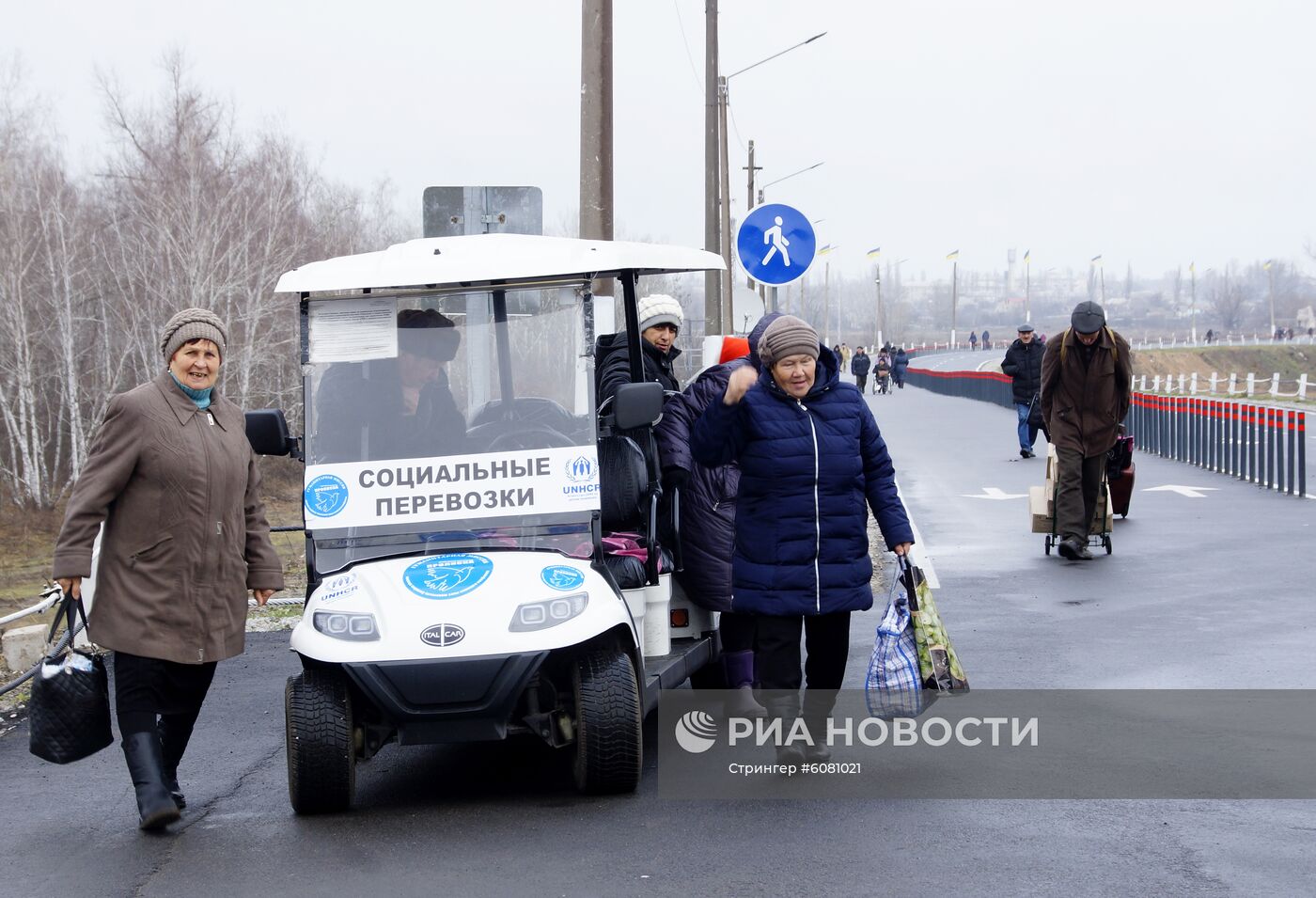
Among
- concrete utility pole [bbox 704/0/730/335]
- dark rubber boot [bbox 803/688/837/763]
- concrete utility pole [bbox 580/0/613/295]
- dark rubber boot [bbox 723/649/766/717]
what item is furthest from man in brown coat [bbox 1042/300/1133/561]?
concrete utility pole [bbox 704/0/730/335]

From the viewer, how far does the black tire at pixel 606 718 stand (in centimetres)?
644

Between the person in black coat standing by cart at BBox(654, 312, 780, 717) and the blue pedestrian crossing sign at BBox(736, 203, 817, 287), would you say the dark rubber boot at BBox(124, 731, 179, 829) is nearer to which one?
the person in black coat standing by cart at BBox(654, 312, 780, 717)

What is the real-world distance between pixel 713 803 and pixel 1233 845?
1.86 metres

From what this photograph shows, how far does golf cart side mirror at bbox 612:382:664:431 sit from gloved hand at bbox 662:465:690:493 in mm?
1015

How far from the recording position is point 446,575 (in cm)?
654

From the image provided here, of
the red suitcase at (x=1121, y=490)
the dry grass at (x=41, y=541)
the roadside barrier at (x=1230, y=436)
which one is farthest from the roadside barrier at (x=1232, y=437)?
the dry grass at (x=41, y=541)

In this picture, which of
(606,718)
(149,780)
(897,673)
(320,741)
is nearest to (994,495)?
(897,673)

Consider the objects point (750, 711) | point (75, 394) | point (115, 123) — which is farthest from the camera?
point (115, 123)

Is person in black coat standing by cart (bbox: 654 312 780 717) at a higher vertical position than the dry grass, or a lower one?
higher

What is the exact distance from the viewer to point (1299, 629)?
10.5 meters

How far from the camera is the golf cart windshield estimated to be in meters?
6.91

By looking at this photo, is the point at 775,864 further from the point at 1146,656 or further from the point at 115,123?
the point at 115,123

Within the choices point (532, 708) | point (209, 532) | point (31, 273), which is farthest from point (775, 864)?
point (31, 273)

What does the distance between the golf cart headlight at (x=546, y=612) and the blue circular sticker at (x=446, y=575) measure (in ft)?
0.70
